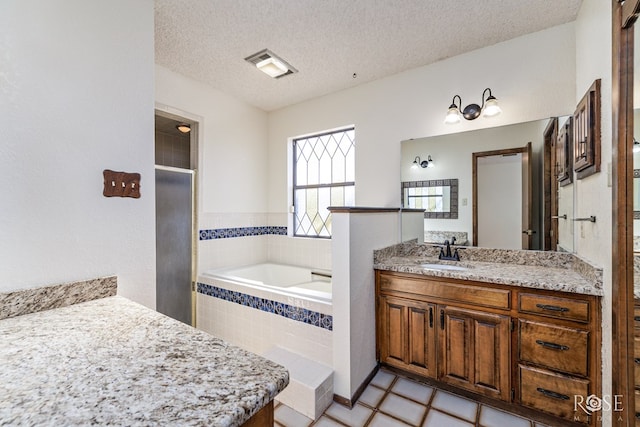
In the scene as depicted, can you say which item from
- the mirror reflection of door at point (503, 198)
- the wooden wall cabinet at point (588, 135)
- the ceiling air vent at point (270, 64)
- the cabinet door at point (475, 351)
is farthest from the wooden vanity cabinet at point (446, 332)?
the ceiling air vent at point (270, 64)

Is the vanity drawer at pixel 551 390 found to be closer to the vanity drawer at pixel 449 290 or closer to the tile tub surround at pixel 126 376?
the vanity drawer at pixel 449 290

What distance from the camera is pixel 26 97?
1.13 metres

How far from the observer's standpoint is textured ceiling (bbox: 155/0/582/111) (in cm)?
185

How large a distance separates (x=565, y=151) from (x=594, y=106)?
0.55m

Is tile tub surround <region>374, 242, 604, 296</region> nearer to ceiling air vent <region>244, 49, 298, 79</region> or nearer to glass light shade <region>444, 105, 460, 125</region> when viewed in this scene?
glass light shade <region>444, 105, 460, 125</region>

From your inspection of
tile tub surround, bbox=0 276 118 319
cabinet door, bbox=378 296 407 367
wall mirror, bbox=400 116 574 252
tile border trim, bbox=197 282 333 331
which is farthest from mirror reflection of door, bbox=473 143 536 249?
tile tub surround, bbox=0 276 118 319

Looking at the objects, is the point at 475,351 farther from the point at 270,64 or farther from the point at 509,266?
the point at 270,64

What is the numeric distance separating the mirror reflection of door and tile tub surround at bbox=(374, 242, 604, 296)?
104mm

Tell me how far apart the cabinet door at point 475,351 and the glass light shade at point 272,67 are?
2.39 metres

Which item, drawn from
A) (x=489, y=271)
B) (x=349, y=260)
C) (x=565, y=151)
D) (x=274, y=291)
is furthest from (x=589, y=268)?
(x=274, y=291)

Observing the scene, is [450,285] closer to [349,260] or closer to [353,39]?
[349,260]

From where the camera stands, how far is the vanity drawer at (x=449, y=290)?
173 centimetres

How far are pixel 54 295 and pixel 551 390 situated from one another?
2.53 metres

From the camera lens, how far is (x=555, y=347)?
1.56 m
